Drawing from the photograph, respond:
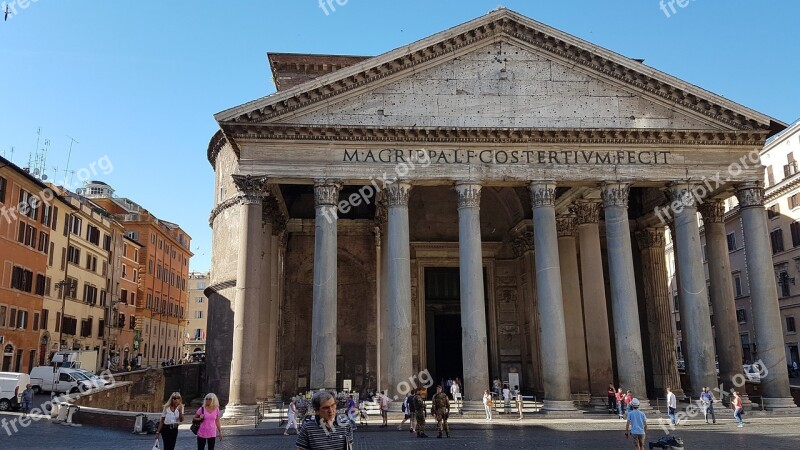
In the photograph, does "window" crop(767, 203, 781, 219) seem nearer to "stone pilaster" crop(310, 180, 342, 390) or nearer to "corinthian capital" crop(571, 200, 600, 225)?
"corinthian capital" crop(571, 200, 600, 225)

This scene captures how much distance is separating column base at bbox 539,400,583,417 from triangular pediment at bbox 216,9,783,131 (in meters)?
8.12

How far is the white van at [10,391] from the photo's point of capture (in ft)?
69.2

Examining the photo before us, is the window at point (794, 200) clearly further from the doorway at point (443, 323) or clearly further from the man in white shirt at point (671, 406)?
the man in white shirt at point (671, 406)

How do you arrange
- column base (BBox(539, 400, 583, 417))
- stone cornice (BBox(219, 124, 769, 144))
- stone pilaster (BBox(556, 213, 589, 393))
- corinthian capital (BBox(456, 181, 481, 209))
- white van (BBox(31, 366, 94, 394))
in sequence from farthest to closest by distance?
white van (BBox(31, 366, 94, 394)), stone pilaster (BBox(556, 213, 589, 393)), corinthian capital (BBox(456, 181, 481, 209)), stone cornice (BBox(219, 124, 769, 144)), column base (BBox(539, 400, 583, 417))

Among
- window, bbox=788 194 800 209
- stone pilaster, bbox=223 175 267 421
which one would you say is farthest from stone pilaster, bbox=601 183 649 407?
window, bbox=788 194 800 209

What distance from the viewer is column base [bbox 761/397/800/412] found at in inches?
717

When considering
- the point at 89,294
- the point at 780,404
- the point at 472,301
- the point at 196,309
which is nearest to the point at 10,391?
the point at 472,301

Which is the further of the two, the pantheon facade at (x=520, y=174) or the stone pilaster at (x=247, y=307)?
the pantheon facade at (x=520, y=174)

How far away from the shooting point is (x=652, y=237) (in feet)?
83.3

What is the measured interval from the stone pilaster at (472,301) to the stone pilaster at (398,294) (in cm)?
162

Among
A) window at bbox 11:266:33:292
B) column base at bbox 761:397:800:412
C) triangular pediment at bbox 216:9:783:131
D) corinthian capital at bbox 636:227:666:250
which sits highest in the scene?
triangular pediment at bbox 216:9:783:131

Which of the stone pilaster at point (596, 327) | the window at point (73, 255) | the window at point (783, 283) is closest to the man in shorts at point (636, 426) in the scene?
the stone pilaster at point (596, 327)

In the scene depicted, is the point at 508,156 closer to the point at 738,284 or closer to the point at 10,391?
the point at 10,391

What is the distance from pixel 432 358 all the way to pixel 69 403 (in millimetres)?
13419
